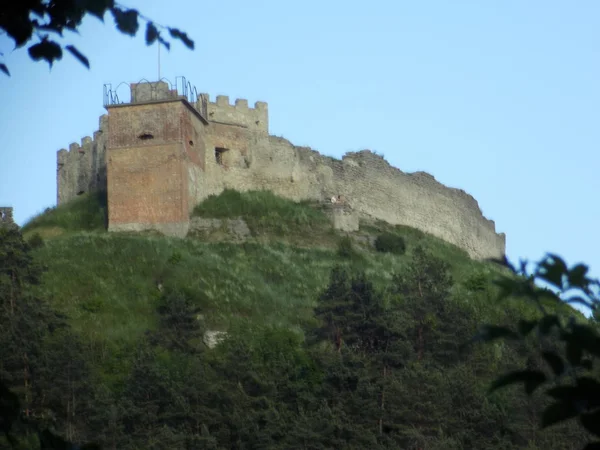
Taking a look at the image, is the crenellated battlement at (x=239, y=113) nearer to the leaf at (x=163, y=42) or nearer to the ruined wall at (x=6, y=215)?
the ruined wall at (x=6, y=215)

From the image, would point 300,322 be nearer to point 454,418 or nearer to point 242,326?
point 242,326

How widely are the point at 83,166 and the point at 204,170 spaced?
16.9 ft

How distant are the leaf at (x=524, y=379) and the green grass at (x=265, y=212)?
97.4ft

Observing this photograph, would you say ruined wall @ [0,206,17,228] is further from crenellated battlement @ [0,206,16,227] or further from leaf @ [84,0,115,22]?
leaf @ [84,0,115,22]

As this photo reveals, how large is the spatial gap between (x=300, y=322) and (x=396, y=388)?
5.36 m

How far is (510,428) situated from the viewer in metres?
23.3

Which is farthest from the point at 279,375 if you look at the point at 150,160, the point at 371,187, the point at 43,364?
the point at 371,187

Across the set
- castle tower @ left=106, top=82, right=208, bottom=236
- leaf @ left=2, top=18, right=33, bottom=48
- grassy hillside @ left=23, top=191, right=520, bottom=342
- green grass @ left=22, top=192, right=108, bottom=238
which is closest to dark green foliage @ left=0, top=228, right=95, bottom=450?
grassy hillside @ left=23, top=191, right=520, bottom=342

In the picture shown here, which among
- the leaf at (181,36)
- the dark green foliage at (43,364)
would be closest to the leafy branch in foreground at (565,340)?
the leaf at (181,36)

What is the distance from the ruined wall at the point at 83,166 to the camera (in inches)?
1486

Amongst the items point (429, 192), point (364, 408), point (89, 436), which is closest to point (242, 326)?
point (364, 408)

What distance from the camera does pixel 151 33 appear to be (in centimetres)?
499

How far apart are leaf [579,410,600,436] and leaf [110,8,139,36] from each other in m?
2.18

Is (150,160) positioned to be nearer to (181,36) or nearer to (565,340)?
(181,36)
